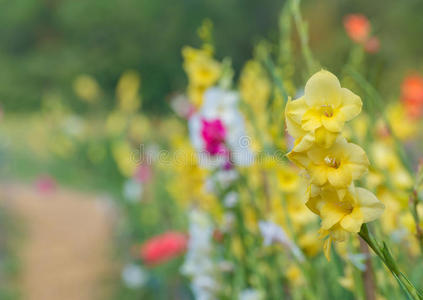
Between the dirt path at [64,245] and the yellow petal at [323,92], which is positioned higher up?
the dirt path at [64,245]

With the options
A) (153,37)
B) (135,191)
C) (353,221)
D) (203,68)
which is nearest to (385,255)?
(353,221)

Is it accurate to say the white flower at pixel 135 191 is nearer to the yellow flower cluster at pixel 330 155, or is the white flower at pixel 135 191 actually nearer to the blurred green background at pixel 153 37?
the blurred green background at pixel 153 37

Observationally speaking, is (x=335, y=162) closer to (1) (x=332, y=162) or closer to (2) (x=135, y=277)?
(1) (x=332, y=162)

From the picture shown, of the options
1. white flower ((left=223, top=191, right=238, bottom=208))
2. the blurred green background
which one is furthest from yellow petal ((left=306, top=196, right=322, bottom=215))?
the blurred green background

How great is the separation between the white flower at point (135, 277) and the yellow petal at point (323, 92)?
210 centimetres

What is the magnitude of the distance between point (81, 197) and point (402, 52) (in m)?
3.25

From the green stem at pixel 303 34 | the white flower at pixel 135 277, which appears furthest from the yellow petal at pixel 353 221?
the white flower at pixel 135 277

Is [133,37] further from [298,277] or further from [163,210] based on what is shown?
[298,277]

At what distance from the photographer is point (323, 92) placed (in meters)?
0.39

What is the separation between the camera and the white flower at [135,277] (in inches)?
92.8

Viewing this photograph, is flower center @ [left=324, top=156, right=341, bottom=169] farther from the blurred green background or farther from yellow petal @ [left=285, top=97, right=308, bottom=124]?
the blurred green background

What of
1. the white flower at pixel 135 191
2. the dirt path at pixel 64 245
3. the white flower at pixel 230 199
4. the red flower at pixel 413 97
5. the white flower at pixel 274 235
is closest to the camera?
the white flower at pixel 274 235

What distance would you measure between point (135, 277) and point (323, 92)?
6.99ft

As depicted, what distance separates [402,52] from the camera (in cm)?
487
